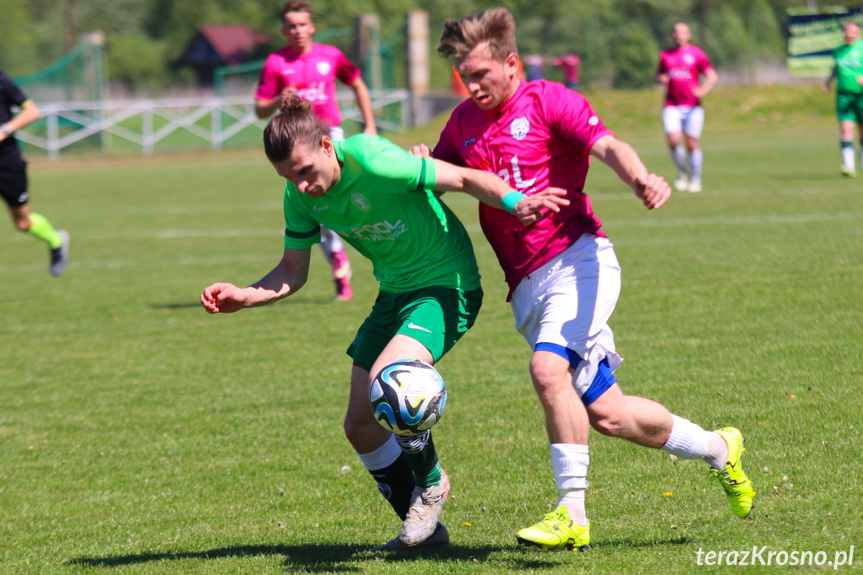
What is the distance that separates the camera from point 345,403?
680cm

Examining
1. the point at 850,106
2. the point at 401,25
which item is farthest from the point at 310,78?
the point at 401,25

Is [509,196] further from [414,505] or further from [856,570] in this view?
[856,570]

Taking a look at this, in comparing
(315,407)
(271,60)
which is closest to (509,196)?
(315,407)

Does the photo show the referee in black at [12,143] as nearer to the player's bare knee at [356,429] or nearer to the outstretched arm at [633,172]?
the player's bare knee at [356,429]

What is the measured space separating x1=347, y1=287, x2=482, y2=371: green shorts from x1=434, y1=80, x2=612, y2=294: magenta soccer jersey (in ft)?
0.86

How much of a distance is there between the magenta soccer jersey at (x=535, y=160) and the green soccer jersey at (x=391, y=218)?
21cm

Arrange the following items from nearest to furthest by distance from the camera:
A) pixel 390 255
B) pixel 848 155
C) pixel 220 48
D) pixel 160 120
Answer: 1. pixel 390 255
2. pixel 848 155
3. pixel 160 120
4. pixel 220 48

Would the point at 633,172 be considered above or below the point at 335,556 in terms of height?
above

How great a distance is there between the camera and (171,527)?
486 cm

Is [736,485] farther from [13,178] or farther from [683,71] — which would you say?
[683,71]

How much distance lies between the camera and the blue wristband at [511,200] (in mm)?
3969

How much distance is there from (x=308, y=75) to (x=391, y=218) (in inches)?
258

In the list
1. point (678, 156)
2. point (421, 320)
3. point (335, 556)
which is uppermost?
point (421, 320)

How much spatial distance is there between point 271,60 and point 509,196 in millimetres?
7173
